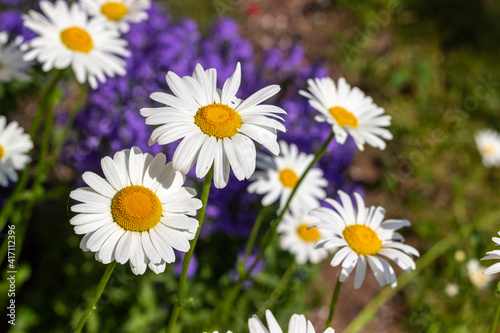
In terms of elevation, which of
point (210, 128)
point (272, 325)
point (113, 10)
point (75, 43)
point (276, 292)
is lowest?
point (276, 292)

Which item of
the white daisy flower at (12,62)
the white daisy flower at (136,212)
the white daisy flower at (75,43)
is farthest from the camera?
the white daisy flower at (12,62)

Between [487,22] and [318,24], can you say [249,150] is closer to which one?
[318,24]

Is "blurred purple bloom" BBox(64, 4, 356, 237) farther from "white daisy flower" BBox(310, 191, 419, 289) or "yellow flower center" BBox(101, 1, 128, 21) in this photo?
"white daisy flower" BBox(310, 191, 419, 289)

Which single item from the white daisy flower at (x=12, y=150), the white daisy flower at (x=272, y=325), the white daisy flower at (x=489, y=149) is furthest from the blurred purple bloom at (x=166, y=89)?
the white daisy flower at (x=489, y=149)

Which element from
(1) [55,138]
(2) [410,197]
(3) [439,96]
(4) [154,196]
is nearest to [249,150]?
(4) [154,196]

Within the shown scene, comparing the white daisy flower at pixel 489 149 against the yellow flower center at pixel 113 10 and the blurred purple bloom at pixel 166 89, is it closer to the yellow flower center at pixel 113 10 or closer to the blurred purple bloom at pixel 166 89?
the blurred purple bloom at pixel 166 89

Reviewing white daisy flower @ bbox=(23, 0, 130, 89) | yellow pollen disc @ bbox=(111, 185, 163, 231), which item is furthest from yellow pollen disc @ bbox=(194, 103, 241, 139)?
white daisy flower @ bbox=(23, 0, 130, 89)

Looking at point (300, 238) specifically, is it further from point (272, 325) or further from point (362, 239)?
point (272, 325)

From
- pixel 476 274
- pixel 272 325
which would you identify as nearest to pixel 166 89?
pixel 272 325

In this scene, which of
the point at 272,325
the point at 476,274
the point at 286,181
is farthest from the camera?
the point at 476,274
